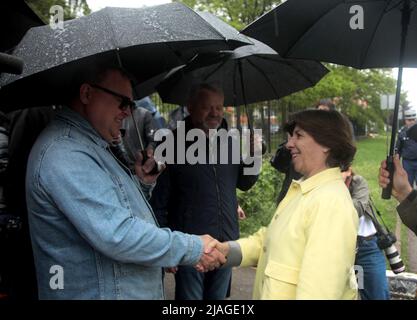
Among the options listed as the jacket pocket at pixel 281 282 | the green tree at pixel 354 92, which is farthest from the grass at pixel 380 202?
the green tree at pixel 354 92

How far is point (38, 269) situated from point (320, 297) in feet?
4.33

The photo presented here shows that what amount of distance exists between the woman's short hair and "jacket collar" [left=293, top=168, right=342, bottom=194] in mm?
62

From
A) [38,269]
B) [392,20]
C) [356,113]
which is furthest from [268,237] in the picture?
[356,113]

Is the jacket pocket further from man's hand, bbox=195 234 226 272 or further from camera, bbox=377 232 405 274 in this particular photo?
camera, bbox=377 232 405 274

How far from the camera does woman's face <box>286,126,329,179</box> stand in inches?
91.7

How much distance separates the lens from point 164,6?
7.52 ft

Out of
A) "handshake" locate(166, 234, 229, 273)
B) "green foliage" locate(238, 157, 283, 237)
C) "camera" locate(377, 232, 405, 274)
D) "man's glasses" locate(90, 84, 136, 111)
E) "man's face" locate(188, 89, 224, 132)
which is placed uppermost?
"man's glasses" locate(90, 84, 136, 111)

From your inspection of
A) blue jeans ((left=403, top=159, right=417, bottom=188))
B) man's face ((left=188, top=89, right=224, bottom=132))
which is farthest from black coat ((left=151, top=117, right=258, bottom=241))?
blue jeans ((left=403, top=159, right=417, bottom=188))

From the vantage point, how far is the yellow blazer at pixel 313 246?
76.9 inches

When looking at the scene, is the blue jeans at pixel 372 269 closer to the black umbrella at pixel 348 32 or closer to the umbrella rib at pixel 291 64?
the black umbrella at pixel 348 32

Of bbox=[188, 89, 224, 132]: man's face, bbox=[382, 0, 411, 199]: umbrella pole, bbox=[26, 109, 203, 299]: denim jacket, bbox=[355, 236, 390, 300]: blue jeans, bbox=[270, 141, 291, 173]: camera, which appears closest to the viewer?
bbox=[26, 109, 203, 299]: denim jacket

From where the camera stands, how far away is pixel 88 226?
1837mm

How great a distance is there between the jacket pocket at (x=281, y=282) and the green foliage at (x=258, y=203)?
4.55 metres
